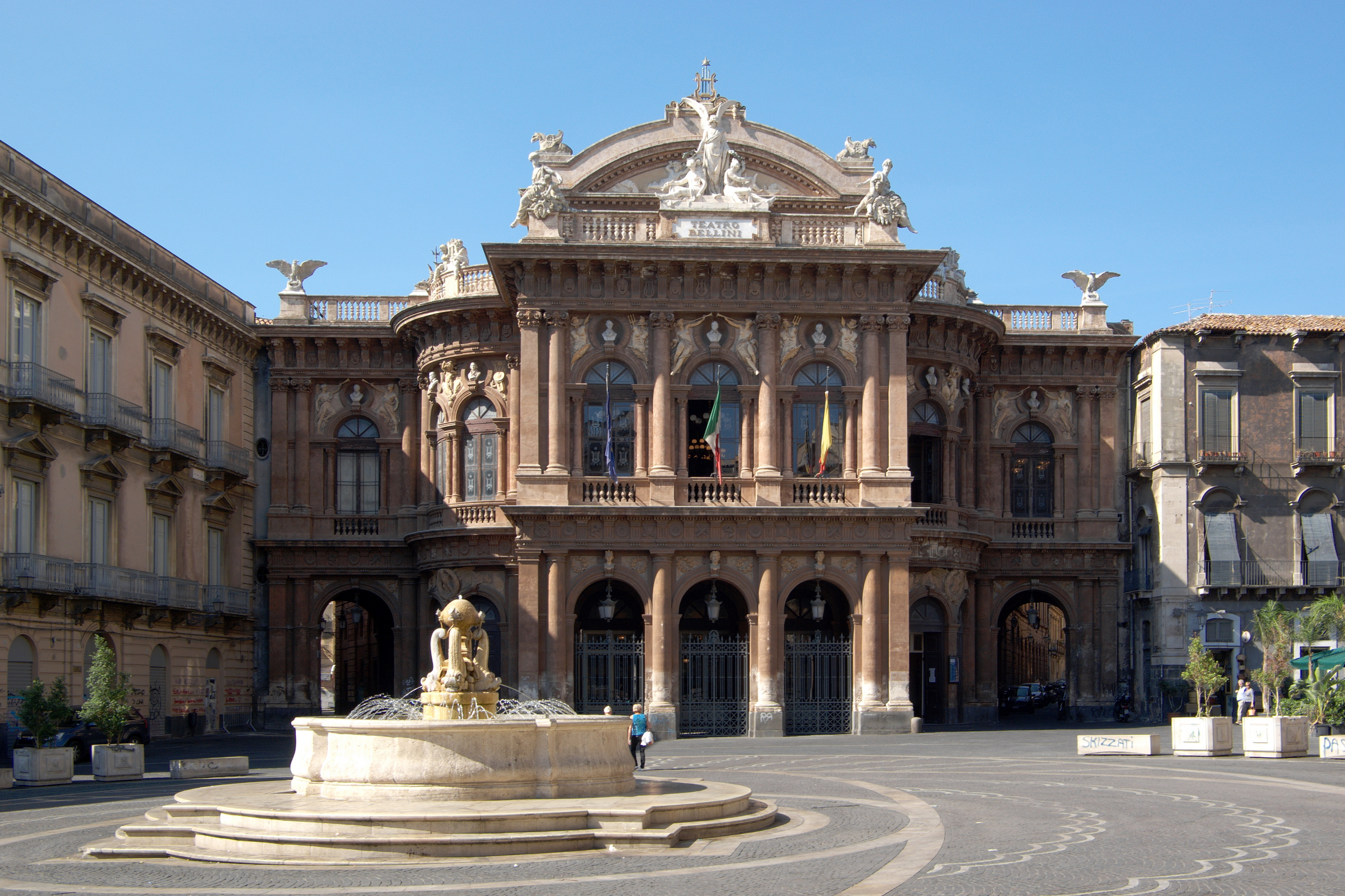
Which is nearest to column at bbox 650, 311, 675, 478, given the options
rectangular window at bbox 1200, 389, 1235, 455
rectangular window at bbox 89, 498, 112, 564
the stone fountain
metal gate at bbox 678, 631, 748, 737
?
metal gate at bbox 678, 631, 748, 737

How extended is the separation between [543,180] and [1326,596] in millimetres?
23834

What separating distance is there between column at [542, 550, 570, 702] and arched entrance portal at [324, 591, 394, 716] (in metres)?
8.70

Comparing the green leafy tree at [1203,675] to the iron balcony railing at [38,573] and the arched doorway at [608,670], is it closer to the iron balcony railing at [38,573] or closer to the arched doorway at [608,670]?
the arched doorway at [608,670]

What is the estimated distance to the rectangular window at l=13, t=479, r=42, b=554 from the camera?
32375mm

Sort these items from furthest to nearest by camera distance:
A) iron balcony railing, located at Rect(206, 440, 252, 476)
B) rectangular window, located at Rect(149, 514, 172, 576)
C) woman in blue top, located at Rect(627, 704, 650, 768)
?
iron balcony railing, located at Rect(206, 440, 252, 476) → rectangular window, located at Rect(149, 514, 172, 576) → woman in blue top, located at Rect(627, 704, 650, 768)

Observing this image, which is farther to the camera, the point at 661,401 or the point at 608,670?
the point at 608,670

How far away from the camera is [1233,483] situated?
44.7 meters

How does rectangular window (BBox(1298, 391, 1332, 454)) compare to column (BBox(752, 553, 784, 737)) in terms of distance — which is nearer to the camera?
column (BBox(752, 553, 784, 737))

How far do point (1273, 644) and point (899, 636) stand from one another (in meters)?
10.2

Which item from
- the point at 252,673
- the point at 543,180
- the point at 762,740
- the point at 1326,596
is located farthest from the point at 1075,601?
the point at 252,673

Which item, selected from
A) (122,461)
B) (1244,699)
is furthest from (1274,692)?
(122,461)

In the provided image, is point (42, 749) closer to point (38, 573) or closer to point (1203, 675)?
point (38, 573)

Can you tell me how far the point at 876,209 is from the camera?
128ft

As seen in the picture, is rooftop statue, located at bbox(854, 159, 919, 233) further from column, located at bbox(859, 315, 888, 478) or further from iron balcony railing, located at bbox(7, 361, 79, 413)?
iron balcony railing, located at bbox(7, 361, 79, 413)
